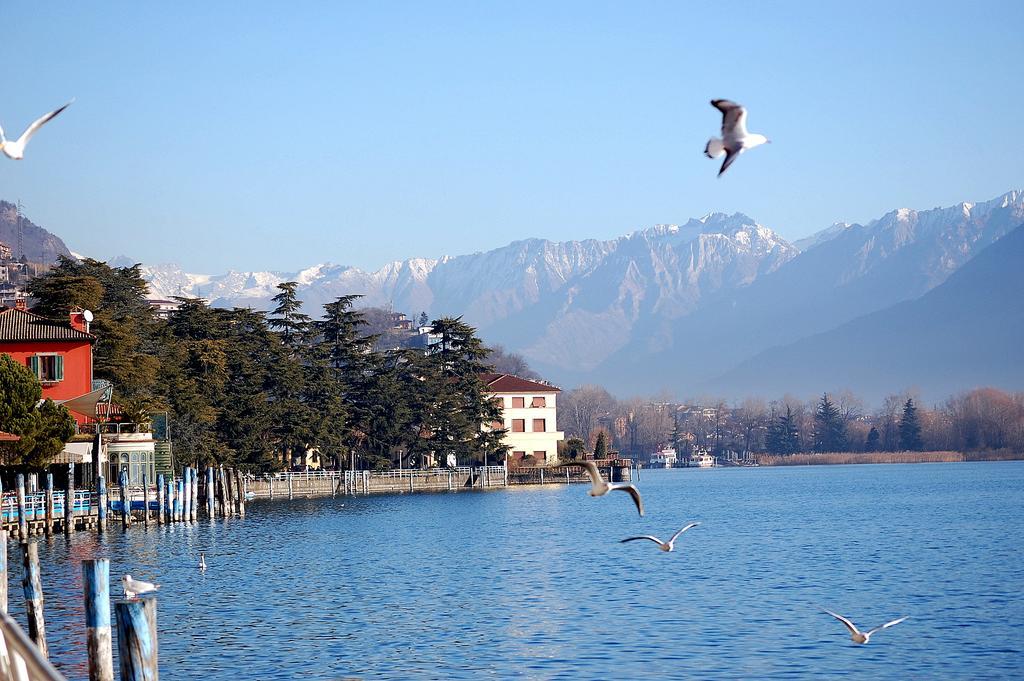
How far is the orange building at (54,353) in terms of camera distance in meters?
54.9

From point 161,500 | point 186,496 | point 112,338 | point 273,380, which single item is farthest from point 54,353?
point 273,380

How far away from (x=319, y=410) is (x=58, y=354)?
94.3 ft

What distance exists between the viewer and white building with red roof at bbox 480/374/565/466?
10744 centimetres

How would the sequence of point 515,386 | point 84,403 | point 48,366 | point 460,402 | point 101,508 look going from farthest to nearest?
point 515,386 < point 460,402 < point 48,366 < point 84,403 < point 101,508

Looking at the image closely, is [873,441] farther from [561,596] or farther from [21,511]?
[561,596]

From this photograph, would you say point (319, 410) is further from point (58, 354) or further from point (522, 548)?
point (522, 548)

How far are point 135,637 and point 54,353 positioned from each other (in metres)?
43.6

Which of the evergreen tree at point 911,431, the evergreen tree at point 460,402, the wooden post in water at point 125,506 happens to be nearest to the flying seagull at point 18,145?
the wooden post in water at point 125,506

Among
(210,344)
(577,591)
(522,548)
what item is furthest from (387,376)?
(577,591)

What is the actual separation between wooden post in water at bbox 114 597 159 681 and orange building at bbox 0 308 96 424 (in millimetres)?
42908

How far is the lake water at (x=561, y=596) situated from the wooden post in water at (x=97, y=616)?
568 centimetres

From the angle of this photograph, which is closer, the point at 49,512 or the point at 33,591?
the point at 33,591

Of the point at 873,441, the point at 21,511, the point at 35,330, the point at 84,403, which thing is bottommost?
the point at 873,441

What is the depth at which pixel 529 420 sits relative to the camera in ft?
354
